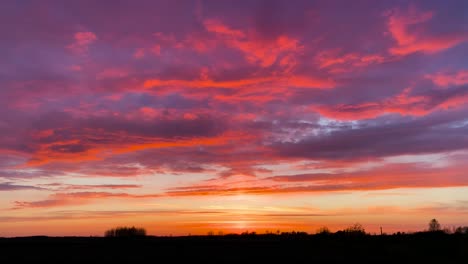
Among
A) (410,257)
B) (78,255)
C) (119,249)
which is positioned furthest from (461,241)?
(78,255)

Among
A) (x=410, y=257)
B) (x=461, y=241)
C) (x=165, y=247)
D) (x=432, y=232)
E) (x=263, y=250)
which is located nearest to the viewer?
(x=410, y=257)

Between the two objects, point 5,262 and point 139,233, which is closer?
point 5,262

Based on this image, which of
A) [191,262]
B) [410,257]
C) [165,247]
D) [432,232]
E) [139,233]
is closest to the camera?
[191,262]

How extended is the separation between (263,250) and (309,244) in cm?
651

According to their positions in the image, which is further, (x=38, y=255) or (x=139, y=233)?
(x=139, y=233)

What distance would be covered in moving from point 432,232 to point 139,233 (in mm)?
33850

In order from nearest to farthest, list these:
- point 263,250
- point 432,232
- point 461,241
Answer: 1. point 263,250
2. point 461,241
3. point 432,232

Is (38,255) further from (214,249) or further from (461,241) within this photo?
(461,241)

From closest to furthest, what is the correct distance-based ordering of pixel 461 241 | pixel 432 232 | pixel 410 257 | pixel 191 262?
1. pixel 191 262
2. pixel 410 257
3. pixel 461 241
4. pixel 432 232

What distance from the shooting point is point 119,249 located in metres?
39.0

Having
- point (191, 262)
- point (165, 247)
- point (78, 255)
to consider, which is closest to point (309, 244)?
point (165, 247)

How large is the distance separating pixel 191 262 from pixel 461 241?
2555 centimetres

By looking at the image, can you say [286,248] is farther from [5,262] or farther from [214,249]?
[5,262]

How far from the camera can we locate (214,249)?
38.6m
